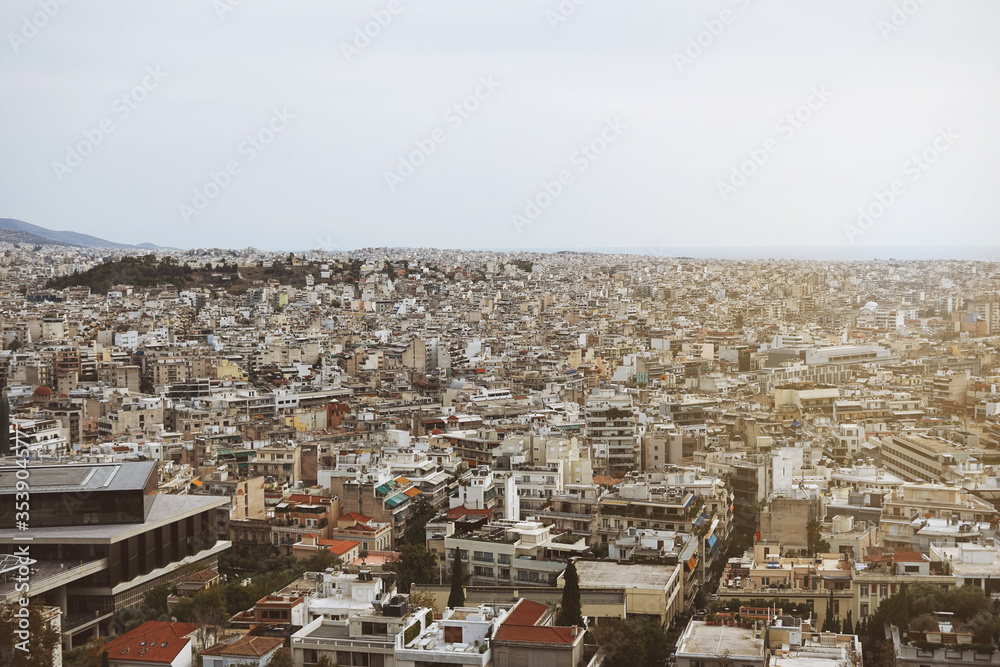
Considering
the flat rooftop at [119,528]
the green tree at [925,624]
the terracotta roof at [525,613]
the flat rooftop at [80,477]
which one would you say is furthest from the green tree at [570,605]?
the flat rooftop at [80,477]

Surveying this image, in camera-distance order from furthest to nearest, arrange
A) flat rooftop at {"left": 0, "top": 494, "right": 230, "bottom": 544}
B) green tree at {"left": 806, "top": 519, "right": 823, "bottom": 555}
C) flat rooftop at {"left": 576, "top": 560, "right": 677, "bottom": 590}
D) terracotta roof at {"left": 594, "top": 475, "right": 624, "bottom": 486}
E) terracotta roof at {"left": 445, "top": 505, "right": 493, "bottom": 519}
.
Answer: terracotta roof at {"left": 594, "top": 475, "right": 624, "bottom": 486} → terracotta roof at {"left": 445, "top": 505, "right": 493, "bottom": 519} → green tree at {"left": 806, "top": 519, "right": 823, "bottom": 555} → flat rooftop at {"left": 0, "top": 494, "right": 230, "bottom": 544} → flat rooftop at {"left": 576, "top": 560, "right": 677, "bottom": 590}

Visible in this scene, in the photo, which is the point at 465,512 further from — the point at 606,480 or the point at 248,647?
the point at 248,647

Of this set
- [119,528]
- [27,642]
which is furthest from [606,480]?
[27,642]

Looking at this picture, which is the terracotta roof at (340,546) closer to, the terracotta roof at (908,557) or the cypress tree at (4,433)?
the cypress tree at (4,433)

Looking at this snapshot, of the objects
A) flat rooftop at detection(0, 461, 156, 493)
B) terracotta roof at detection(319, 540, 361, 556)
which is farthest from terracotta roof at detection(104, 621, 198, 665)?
terracotta roof at detection(319, 540, 361, 556)

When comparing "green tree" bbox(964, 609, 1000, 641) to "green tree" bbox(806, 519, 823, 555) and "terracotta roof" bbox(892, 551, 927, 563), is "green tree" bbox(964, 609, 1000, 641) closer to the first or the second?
"terracotta roof" bbox(892, 551, 927, 563)

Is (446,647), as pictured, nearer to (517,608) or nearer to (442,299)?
(517,608)

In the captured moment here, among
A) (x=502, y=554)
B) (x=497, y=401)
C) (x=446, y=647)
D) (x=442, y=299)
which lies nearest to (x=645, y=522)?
(x=502, y=554)
